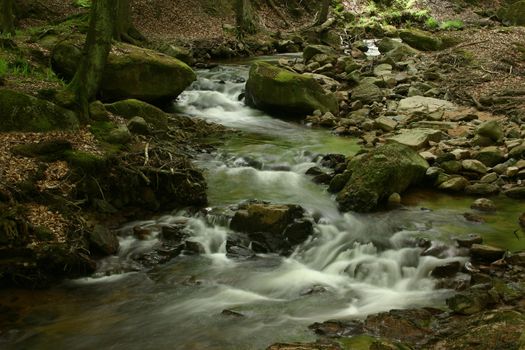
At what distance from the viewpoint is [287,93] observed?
46.5 feet

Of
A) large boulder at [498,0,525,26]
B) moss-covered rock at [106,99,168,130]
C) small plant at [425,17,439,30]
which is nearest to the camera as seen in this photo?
moss-covered rock at [106,99,168,130]

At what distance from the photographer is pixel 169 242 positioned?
7.53 meters

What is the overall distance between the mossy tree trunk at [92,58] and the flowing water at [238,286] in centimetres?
274

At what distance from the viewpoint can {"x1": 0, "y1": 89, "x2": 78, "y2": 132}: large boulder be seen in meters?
8.09

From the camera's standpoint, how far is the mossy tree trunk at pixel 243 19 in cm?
2291

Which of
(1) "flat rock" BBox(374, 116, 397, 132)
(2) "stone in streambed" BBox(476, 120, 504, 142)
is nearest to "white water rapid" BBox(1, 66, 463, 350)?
(2) "stone in streambed" BBox(476, 120, 504, 142)

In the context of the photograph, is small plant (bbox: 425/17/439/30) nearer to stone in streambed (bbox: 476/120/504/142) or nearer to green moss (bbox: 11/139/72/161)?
stone in streambed (bbox: 476/120/504/142)

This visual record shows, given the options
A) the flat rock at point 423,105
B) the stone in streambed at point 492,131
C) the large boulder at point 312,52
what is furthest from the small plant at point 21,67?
the large boulder at point 312,52

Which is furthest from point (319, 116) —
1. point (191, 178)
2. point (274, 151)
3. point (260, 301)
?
point (260, 301)

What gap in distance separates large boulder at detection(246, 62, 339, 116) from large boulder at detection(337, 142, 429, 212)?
5299 mm

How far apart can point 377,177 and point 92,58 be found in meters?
5.44

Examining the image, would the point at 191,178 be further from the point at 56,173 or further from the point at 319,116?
the point at 319,116

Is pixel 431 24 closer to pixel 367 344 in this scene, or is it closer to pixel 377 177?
pixel 377 177

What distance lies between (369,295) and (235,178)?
4.24m
